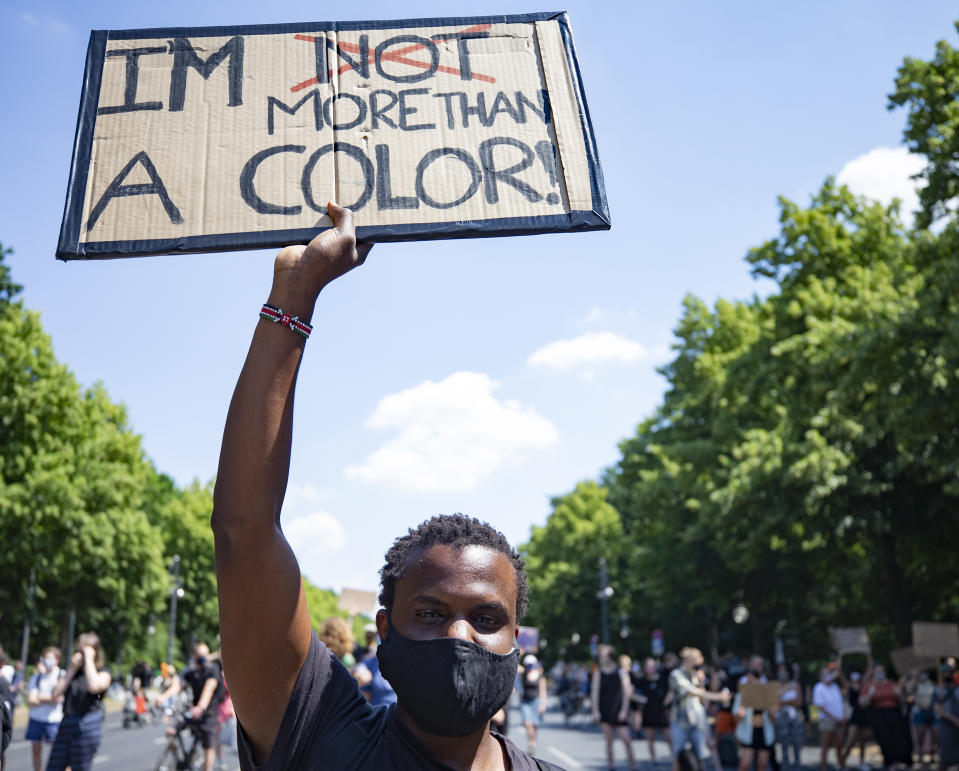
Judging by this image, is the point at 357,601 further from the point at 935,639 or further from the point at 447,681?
the point at 447,681

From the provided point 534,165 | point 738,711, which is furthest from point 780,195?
point 534,165

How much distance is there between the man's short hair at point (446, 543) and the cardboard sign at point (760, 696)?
12116 mm

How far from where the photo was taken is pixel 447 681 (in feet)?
6.00

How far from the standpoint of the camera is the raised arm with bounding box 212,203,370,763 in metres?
1.70

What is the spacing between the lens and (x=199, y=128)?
95.8 inches

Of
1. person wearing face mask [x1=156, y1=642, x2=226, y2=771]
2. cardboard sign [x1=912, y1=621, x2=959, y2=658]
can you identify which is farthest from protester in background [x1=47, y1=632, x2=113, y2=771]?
cardboard sign [x1=912, y1=621, x2=959, y2=658]

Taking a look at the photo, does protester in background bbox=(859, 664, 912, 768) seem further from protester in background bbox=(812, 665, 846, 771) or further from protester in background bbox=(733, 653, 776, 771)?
protester in background bbox=(733, 653, 776, 771)

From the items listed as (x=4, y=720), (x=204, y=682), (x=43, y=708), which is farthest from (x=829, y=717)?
(x=4, y=720)

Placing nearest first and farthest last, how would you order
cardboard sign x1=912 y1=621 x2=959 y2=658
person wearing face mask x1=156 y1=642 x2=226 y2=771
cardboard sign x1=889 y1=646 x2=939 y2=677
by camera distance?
1. person wearing face mask x1=156 y1=642 x2=226 y2=771
2. cardboard sign x1=912 y1=621 x2=959 y2=658
3. cardboard sign x1=889 y1=646 x2=939 y2=677

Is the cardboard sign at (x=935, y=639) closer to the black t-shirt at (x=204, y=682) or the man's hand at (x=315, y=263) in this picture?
the black t-shirt at (x=204, y=682)

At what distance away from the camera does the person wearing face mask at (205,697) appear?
11.5 meters

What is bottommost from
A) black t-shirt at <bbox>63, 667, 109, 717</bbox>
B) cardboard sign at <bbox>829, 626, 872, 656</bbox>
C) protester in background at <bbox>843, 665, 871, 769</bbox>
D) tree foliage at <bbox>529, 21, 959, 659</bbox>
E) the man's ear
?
the man's ear

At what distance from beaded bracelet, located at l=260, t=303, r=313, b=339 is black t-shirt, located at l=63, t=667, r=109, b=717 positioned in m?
8.23

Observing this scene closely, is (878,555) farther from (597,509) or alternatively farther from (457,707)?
(597,509)
